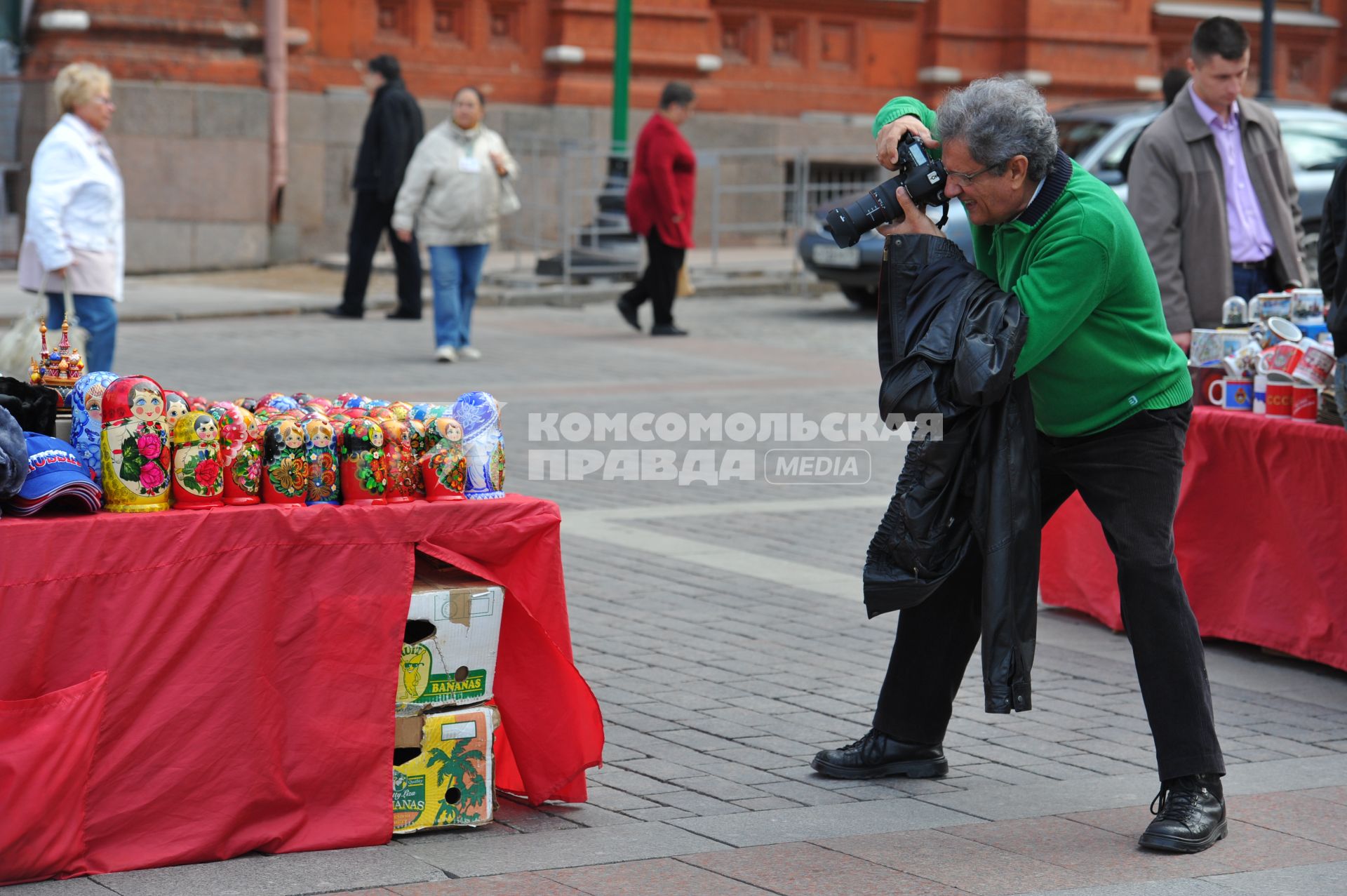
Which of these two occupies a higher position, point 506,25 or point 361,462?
point 506,25

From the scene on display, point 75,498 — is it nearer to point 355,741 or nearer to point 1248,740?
point 355,741

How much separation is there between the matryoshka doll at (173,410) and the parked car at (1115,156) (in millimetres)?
11773

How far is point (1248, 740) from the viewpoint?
17.0ft

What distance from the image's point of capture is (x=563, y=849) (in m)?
4.19

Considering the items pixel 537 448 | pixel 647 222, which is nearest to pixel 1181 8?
pixel 647 222

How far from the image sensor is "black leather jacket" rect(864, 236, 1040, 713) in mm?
4207

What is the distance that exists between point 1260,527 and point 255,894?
3.57m

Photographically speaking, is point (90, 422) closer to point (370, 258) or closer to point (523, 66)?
point (370, 258)

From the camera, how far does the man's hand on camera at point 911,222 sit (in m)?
4.32

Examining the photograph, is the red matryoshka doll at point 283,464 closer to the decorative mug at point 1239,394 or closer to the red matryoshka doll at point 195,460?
the red matryoshka doll at point 195,460

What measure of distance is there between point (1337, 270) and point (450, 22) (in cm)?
1652

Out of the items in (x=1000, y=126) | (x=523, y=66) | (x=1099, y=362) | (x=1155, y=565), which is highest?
(x=523, y=66)

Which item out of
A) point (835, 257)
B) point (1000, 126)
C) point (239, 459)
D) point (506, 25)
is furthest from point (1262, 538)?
point (506, 25)

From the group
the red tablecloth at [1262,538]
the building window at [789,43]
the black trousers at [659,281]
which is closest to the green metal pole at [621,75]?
the black trousers at [659,281]
